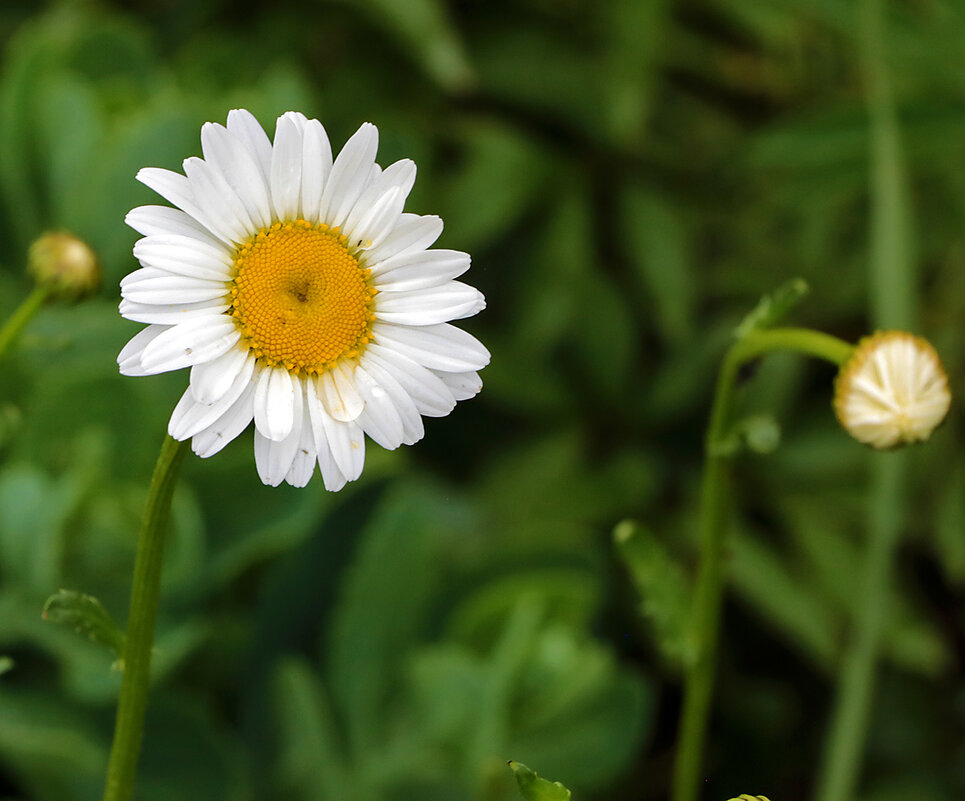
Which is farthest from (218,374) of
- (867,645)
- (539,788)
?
(867,645)

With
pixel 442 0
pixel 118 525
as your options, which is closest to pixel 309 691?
pixel 118 525

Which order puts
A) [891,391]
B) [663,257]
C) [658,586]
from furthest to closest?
[663,257]
[658,586]
[891,391]

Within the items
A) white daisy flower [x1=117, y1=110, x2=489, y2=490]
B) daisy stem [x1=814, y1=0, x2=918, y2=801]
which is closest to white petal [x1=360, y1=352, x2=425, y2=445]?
white daisy flower [x1=117, y1=110, x2=489, y2=490]

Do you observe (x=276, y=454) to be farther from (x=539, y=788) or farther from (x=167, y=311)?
(x=539, y=788)

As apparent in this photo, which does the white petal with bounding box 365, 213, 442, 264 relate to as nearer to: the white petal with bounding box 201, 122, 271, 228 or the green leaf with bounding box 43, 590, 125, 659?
the white petal with bounding box 201, 122, 271, 228

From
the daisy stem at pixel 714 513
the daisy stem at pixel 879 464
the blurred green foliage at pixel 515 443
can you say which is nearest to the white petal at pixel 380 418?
the daisy stem at pixel 714 513

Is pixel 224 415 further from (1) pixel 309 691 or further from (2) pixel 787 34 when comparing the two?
(2) pixel 787 34

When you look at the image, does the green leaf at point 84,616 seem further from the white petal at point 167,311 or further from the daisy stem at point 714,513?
the daisy stem at point 714,513

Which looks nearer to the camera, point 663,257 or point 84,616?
point 84,616
